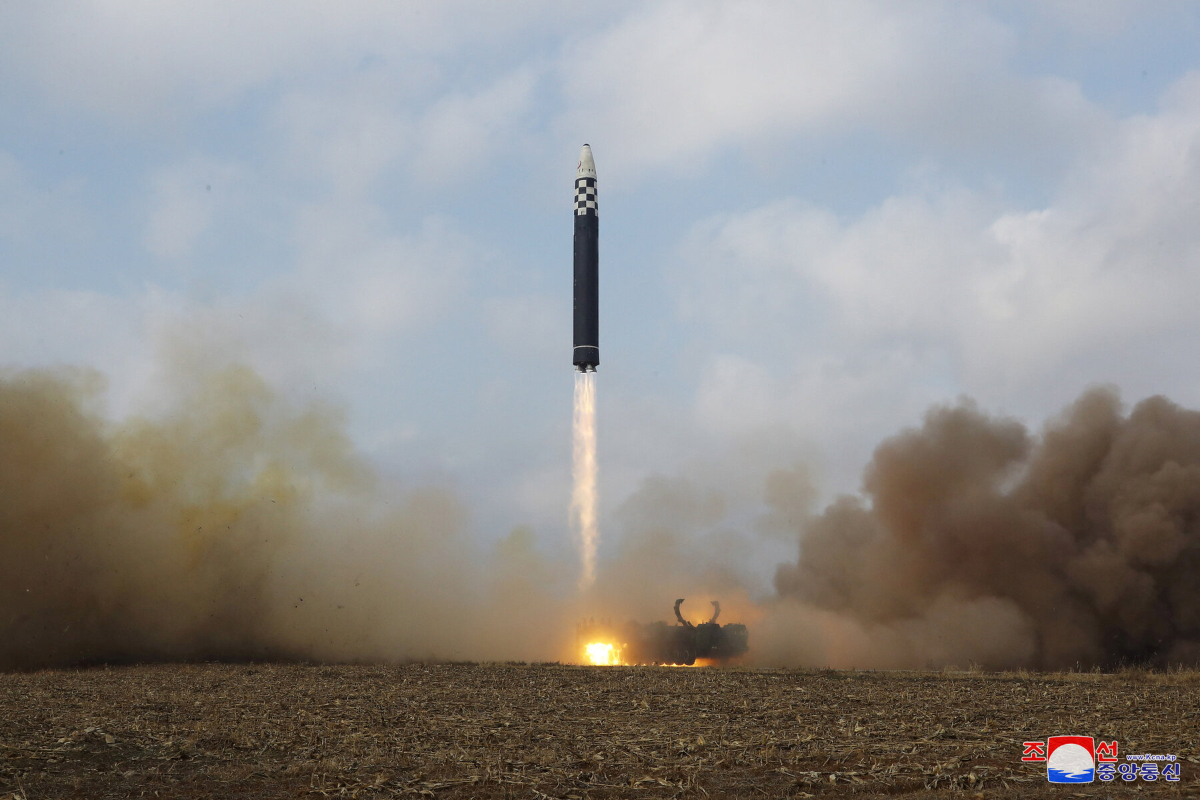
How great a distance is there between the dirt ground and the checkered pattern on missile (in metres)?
18.7

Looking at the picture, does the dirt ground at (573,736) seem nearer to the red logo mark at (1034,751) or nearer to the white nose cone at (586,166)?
the red logo mark at (1034,751)

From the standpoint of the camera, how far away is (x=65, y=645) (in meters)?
34.6

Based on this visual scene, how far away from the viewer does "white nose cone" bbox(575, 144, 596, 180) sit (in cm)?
3891

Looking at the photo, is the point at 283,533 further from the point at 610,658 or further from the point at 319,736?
the point at 319,736

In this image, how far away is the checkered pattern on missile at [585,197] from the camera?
38344 mm

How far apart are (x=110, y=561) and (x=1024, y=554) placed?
112 ft

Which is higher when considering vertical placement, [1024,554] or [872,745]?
[1024,554]

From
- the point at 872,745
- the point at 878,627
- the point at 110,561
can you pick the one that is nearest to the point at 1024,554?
the point at 878,627

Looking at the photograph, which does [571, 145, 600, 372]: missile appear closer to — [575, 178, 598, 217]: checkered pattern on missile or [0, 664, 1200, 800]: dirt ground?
[575, 178, 598, 217]: checkered pattern on missile

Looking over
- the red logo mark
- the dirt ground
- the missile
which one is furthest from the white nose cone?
the red logo mark

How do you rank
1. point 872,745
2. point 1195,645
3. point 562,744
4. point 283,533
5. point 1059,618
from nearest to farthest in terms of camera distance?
1. point 872,745
2. point 562,744
3. point 1195,645
4. point 1059,618
5. point 283,533

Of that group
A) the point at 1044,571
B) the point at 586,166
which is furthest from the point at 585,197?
the point at 1044,571

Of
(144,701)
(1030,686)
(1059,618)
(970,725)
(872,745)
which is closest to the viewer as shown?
(872,745)

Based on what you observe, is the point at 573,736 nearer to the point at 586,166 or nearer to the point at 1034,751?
the point at 1034,751
